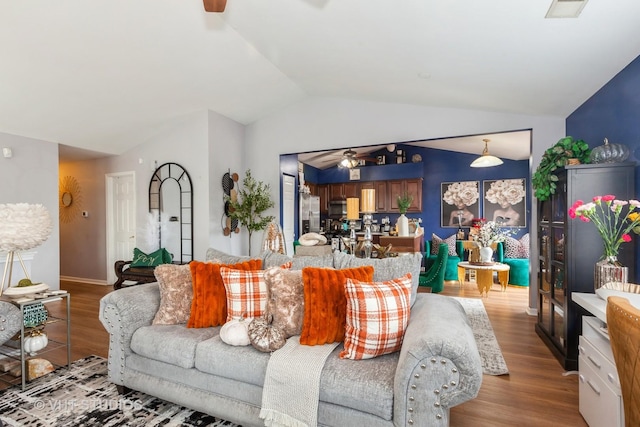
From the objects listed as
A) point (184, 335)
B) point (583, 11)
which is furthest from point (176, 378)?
point (583, 11)

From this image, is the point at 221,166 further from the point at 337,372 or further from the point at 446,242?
the point at 446,242

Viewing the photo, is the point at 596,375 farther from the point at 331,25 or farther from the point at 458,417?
the point at 331,25

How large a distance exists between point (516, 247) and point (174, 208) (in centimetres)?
630

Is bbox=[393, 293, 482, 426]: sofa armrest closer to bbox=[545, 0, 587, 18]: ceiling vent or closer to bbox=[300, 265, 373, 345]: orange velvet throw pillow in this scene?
bbox=[300, 265, 373, 345]: orange velvet throw pillow

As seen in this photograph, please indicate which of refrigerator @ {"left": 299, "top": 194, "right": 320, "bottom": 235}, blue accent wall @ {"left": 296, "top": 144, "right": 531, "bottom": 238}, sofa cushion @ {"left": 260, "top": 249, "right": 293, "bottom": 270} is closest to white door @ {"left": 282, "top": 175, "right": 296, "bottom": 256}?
refrigerator @ {"left": 299, "top": 194, "right": 320, "bottom": 235}

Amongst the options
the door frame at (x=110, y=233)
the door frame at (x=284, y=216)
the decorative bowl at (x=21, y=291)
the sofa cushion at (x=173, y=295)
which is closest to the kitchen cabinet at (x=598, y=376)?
the sofa cushion at (x=173, y=295)

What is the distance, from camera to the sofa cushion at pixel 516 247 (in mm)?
6301

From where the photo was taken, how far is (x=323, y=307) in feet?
6.22

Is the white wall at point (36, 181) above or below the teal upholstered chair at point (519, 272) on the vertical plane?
above

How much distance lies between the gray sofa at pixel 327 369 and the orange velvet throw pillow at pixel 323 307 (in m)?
0.15

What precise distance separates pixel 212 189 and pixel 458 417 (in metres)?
4.23

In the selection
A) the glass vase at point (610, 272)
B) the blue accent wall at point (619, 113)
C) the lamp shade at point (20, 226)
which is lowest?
the glass vase at point (610, 272)

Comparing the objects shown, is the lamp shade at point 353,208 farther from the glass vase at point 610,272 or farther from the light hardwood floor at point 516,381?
the glass vase at point 610,272

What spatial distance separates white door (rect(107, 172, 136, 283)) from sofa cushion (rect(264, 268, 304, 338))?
4723 mm
